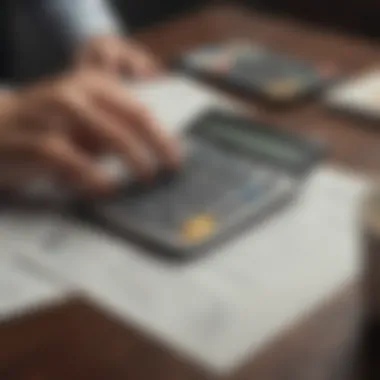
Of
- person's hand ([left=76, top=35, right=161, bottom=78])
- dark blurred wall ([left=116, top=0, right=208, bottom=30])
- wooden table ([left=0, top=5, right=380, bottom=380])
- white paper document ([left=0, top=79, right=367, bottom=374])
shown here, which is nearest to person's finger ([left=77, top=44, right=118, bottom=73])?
person's hand ([left=76, top=35, right=161, bottom=78])

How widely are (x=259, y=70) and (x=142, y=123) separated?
0.25m

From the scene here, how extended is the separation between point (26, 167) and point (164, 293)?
213mm

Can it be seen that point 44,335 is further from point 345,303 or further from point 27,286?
point 345,303

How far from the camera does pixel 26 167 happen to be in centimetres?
80

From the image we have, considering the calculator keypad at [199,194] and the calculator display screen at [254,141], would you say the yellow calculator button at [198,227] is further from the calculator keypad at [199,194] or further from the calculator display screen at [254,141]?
the calculator display screen at [254,141]

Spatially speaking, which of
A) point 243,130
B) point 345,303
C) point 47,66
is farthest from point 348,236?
point 47,66

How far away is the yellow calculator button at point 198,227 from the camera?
71 centimetres

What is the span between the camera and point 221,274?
0.67 metres

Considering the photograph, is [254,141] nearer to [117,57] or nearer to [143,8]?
[117,57]

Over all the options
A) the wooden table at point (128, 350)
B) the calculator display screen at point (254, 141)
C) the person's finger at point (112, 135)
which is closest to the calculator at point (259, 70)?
the calculator display screen at point (254, 141)

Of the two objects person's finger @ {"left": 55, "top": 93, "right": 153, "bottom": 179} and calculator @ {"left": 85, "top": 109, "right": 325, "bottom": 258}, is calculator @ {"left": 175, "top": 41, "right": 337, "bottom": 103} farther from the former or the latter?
person's finger @ {"left": 55, "top": 93, "right": 153, "bottom": 179}

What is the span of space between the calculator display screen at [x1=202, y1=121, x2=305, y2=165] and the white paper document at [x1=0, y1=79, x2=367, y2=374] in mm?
58

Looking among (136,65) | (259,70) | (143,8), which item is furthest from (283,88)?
(143,8)

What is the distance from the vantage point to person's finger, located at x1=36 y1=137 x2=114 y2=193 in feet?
2.53
